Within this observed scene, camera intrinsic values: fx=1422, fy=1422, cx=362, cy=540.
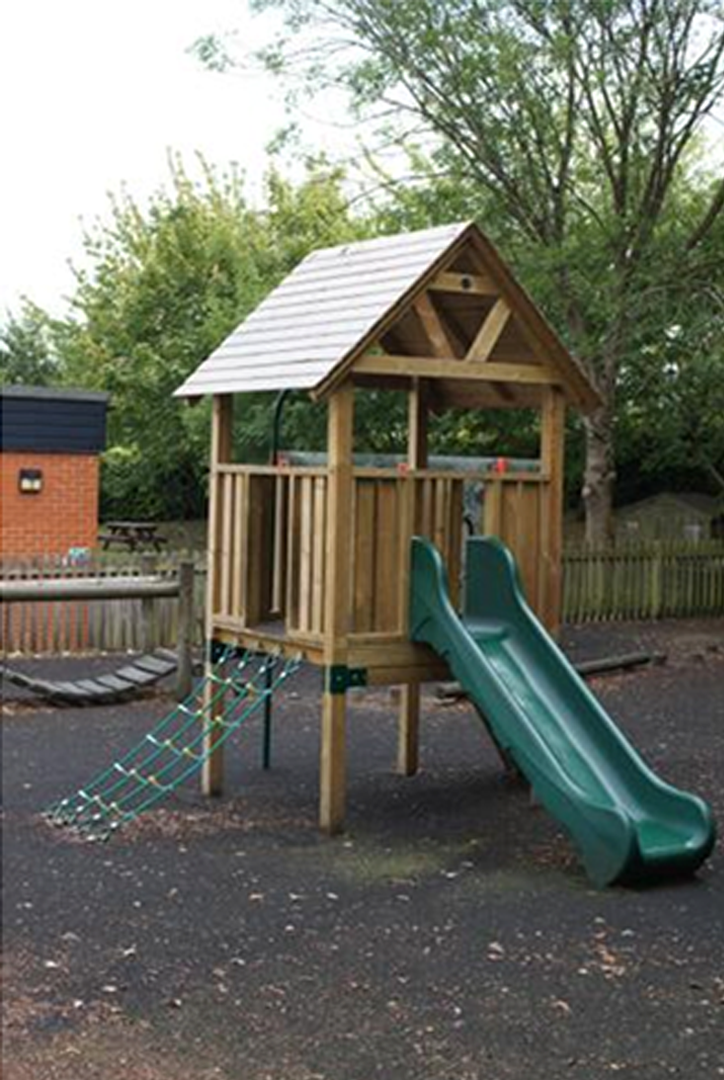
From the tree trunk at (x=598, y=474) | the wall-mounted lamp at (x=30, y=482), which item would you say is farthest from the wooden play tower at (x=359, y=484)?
the tree trunk at (x=598, y=474)

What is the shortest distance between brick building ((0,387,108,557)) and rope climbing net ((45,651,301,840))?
3.65m

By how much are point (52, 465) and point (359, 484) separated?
18.2ft

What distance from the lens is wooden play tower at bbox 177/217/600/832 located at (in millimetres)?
7688

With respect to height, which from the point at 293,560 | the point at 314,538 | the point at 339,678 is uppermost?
the point at 314,538

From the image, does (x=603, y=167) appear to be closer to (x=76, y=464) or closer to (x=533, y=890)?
(x=533, y=890)

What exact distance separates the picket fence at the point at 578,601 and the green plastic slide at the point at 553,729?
5.90 m

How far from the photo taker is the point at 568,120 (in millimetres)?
16703

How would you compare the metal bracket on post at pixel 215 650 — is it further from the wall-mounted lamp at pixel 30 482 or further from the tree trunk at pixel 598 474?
the tree trunk at pixel 598 474

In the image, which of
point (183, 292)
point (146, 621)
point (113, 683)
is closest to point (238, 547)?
point (113, 683)

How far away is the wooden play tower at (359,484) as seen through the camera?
25.2 feet

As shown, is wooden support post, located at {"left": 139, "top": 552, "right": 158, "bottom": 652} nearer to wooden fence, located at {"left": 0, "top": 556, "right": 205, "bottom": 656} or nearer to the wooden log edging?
wooden fence, located at {"left": 0, "top": 556, "right": 205, "bottom": 656}

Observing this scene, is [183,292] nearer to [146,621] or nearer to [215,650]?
[146,621]

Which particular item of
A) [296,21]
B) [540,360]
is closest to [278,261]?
[296,21]

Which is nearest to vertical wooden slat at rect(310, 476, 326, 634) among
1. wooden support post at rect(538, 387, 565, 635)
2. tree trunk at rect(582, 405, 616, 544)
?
wooden support post at rect(538, 387, 565, 635)
